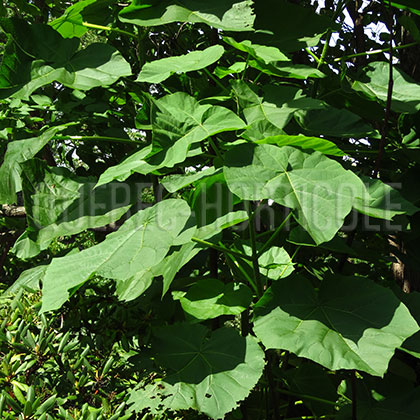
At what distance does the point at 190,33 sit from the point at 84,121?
653 millimetres

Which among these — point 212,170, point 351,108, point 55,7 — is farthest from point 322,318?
point 55,7

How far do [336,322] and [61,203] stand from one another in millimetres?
740

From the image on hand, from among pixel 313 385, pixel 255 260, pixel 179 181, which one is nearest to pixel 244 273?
pixel 255 260

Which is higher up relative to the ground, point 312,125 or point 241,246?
point 312,125

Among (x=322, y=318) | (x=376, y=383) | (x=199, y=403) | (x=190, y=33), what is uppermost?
(x=190, y=33)

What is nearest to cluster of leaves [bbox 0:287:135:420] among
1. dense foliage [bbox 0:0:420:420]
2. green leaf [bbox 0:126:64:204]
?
dense foliage [bbox 0:0:420:420]

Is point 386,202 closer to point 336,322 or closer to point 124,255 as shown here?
point 336,322

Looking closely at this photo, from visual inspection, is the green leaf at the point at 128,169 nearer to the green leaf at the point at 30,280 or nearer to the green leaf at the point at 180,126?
the green leaf at the point at 180,126

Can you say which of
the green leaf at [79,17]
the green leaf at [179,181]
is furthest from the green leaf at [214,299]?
the green leaf at [79,17]

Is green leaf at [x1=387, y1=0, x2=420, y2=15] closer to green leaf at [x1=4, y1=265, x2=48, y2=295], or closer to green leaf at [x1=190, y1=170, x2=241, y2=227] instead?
green leaf at [x1=190, y1=170, x2=241, y2=227]

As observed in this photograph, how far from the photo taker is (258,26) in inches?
54.8

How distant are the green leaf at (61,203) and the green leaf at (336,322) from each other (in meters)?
0.45

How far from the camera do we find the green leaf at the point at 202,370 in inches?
42.3

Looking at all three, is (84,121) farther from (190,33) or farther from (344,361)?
(344,361)
